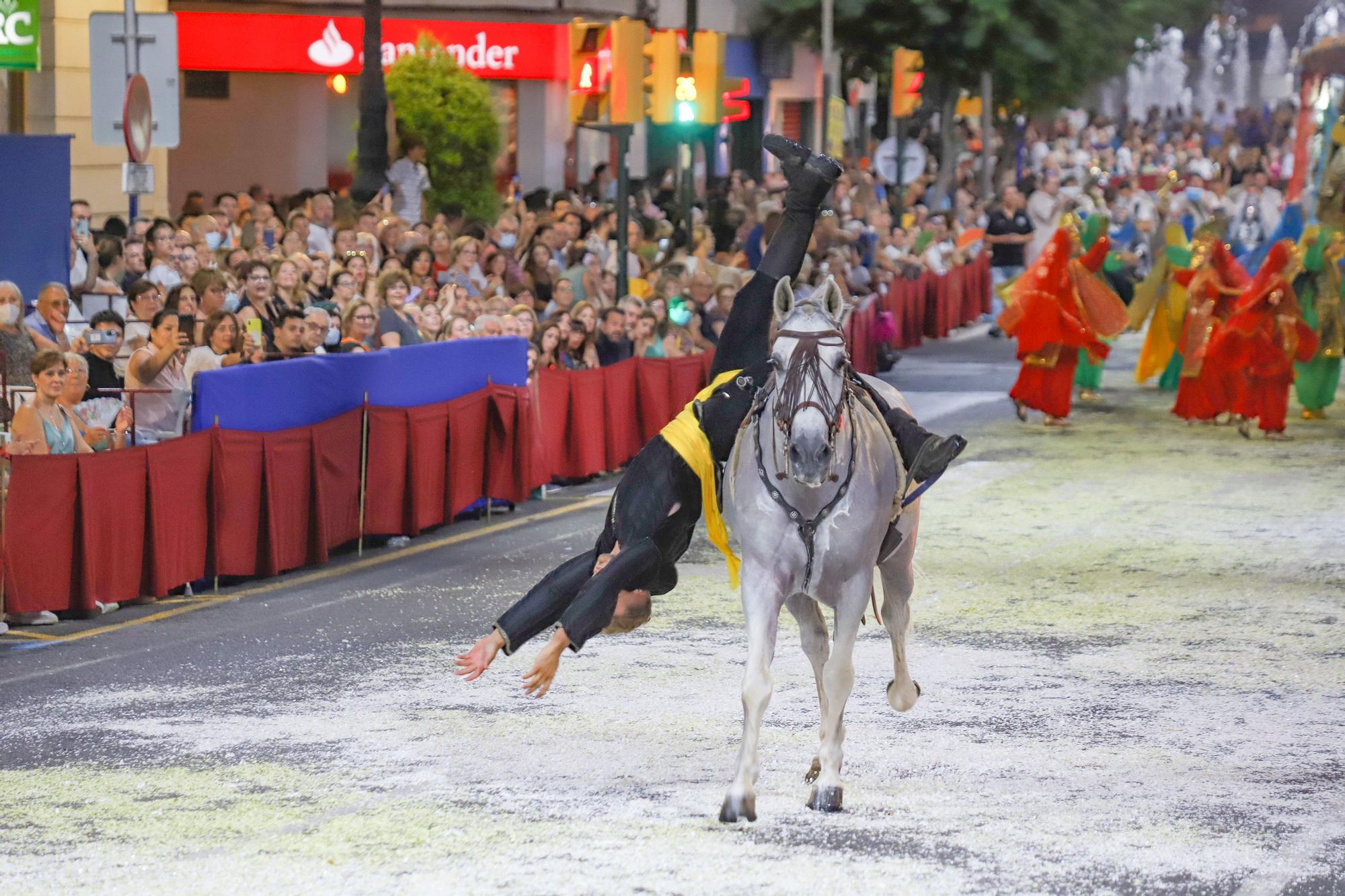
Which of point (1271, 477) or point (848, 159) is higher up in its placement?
point (848, 159)

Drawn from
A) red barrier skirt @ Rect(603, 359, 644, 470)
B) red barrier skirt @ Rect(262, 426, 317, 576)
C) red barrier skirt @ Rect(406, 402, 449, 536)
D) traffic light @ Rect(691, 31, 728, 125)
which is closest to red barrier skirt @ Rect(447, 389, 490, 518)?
red barrier skirt @ Rect(406, 402, 449, 536)

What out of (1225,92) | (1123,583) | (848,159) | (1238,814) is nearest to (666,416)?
(1123,583)

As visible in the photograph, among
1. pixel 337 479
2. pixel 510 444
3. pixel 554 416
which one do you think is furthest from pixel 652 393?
pixel 337 479

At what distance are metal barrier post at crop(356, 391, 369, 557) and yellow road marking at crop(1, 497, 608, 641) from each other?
0.25m

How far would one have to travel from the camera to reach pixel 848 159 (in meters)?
40.1

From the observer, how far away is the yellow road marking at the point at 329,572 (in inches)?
465

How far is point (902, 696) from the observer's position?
29.7 ft

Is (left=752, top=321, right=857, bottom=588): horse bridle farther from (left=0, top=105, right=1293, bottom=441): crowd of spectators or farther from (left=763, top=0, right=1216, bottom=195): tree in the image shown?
(left=763, top=0, right=1216, bottom=195): tree

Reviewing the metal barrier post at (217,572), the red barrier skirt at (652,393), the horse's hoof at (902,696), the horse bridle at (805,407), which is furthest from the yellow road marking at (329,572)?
the horse bridle at (805,407)

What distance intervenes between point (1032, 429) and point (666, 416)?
4.57 meters

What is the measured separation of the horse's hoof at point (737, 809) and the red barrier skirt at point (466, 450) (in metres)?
7.57

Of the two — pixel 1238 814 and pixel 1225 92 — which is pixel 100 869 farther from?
pixel 1225 92

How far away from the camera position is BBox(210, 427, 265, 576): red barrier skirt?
1282cm

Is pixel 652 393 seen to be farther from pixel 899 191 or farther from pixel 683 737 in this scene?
pixel 899 191
